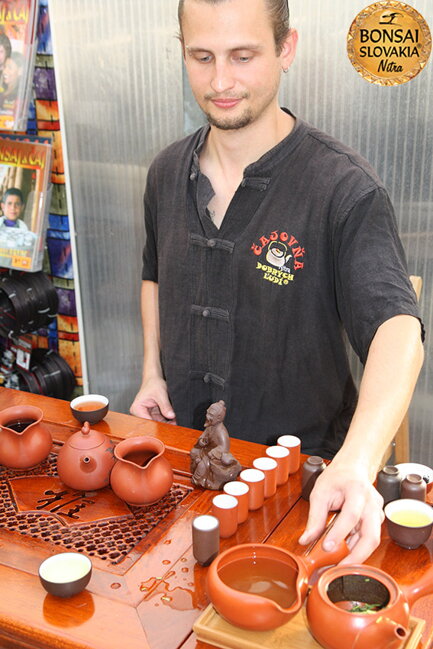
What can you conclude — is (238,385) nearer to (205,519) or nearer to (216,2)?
(205,519)

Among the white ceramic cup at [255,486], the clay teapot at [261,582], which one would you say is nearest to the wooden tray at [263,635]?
the clay teapot at [261,582]

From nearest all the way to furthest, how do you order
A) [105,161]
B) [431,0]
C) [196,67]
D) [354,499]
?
[354,499], [196,67], [431,0], [105,161]

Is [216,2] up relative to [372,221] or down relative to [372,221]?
up

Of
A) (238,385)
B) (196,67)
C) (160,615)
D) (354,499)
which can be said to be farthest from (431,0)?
(160,615)

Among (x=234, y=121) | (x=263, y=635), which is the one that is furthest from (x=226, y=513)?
(x=234, y=121)

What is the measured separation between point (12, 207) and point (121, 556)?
2205mm

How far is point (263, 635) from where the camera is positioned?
1.19m

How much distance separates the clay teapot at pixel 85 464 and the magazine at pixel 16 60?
184 cm

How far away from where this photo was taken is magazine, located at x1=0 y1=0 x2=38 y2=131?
3051 millimetres

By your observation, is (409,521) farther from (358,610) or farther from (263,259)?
(263,259)

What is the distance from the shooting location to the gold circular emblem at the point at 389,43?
244cm

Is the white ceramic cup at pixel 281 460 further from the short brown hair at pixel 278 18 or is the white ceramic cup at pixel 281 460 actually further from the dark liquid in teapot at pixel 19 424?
the short brown hair at pixel 278 18

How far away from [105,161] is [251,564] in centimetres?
239

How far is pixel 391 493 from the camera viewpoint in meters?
1.52
